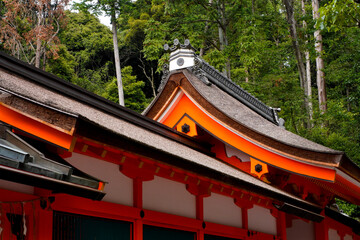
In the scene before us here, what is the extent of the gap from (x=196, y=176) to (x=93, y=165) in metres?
1.16

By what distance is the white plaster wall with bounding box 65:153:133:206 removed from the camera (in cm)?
473

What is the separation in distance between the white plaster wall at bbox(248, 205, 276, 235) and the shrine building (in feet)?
0.06

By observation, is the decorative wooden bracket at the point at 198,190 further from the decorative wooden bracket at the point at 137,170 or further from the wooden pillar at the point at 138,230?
the wooden pillar at the point at 138,230

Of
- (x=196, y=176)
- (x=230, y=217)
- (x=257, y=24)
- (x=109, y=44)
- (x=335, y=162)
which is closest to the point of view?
(x=196, y=176)

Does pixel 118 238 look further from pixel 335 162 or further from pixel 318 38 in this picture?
pixel 318 38

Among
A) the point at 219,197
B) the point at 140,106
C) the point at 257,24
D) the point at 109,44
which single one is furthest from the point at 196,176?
the point at 109,44

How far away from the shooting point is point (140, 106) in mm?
29578

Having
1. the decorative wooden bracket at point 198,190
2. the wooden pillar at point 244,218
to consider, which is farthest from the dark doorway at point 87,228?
the wooden pillar at point 244,218

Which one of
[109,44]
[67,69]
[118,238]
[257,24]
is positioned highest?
[109,44]

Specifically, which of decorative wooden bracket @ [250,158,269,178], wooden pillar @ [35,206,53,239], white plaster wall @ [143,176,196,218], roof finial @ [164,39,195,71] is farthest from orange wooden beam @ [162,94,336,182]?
wooden pillar @ [35,206,53,239]

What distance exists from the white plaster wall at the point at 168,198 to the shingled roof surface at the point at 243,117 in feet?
6.36

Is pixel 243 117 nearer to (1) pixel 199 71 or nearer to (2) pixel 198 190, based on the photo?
(1) pixel 199 71

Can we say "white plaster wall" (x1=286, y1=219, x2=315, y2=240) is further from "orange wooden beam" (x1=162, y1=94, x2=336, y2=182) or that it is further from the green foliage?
the green foliage

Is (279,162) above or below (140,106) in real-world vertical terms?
below
